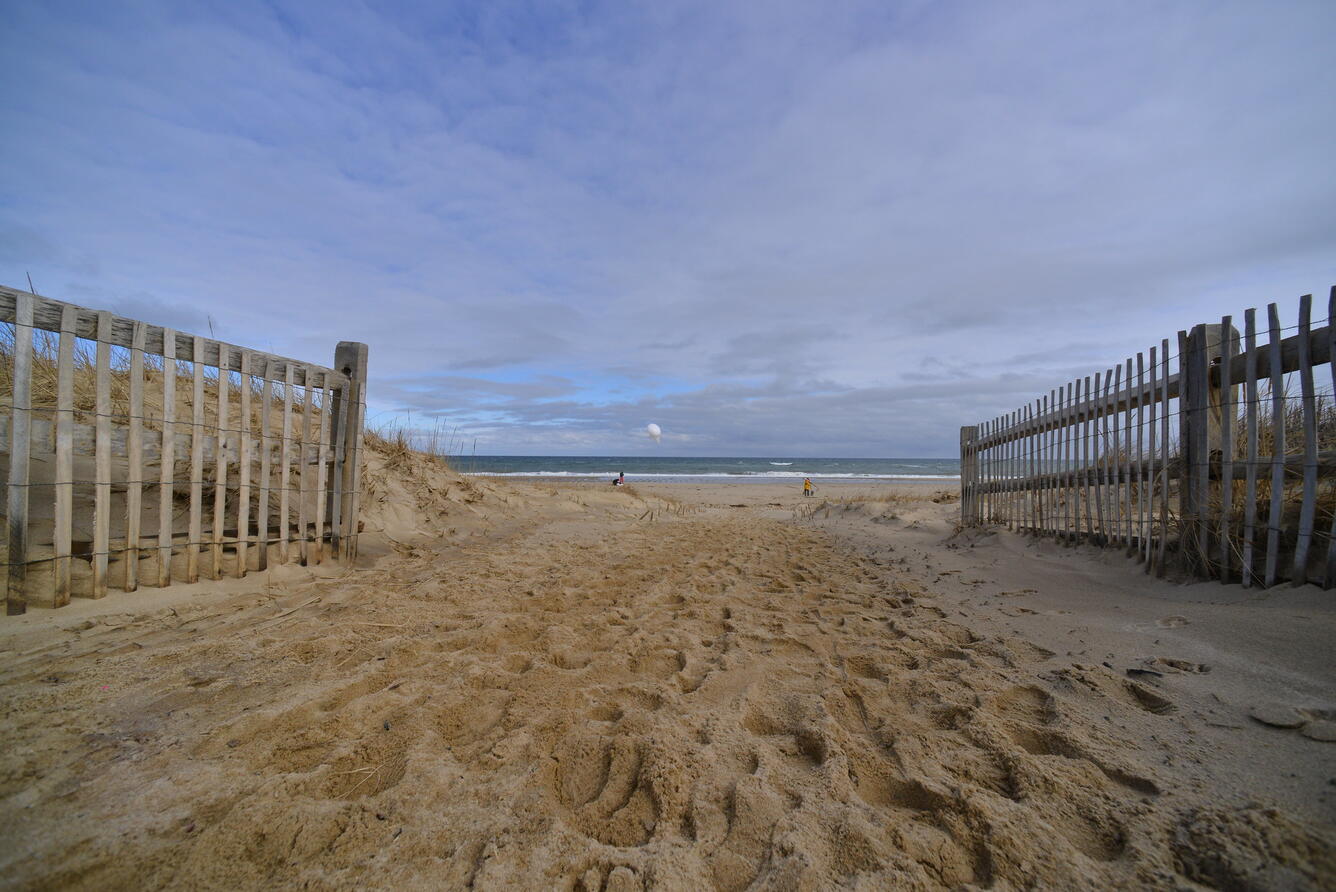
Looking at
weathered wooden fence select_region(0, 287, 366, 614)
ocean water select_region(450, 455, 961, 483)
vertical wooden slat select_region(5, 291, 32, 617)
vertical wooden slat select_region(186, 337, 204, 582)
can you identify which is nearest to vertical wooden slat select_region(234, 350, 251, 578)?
weathered wooden fence select_region(0, 287, 366, 614)

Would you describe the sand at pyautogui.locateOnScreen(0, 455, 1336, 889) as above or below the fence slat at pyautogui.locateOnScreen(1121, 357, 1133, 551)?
below

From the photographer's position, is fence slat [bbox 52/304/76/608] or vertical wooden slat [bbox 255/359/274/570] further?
vertical wooden slat [bbox 255/359/274/570]

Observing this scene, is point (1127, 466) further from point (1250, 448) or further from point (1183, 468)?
point (1250, 448)

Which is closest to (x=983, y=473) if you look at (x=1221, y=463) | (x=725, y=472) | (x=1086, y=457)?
(x=1086, y=457)

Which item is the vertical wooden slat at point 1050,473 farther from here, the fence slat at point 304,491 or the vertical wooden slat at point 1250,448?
the fence slat at point 304,491

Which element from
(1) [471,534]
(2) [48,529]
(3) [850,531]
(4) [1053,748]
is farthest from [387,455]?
(4) [1053,748]

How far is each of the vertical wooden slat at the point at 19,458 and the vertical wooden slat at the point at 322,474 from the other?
6.66 ft

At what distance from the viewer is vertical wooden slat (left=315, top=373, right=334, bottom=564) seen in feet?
17.8

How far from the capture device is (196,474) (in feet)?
14.0

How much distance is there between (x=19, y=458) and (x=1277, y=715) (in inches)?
250

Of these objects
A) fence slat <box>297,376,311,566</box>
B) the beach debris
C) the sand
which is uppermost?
fence slat <box>297,376,311,566</box>

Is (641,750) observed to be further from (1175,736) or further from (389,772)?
(1175,736)

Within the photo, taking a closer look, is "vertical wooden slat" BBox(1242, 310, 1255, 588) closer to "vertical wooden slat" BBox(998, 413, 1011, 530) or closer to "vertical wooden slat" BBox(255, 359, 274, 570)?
"vertical wooden slat" BBox(998, 413, 1011, 530)

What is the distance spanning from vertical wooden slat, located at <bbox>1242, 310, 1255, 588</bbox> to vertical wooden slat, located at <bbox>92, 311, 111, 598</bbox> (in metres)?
7.31
